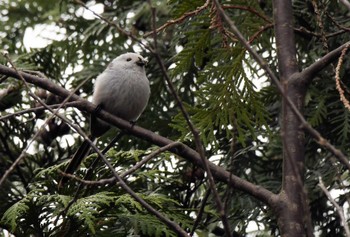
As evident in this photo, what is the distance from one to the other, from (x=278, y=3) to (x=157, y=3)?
3.05 meters

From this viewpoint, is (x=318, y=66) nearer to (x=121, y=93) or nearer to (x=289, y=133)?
(x=289, y=133)

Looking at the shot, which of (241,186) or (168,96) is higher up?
(168,96)

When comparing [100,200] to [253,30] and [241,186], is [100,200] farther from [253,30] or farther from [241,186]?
[253,30]

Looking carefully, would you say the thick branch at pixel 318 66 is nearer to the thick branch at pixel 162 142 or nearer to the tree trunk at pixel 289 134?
the tree trunk at pixel 289 134

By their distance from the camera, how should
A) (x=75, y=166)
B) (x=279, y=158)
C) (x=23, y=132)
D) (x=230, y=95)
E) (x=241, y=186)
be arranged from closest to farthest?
(x=241, y=186) → (x=230, y=95) → (x=75, y=166) → (x=23, y=132) → (x=279, y=158)

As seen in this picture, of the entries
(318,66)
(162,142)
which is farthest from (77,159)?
(318,66)

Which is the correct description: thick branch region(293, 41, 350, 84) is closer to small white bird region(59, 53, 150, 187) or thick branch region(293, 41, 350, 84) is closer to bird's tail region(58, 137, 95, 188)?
bird's tail region(58, 137, 95, 188)

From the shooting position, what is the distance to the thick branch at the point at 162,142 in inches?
116

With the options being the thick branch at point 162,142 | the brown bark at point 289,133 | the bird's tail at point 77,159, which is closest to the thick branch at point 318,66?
the brown bark at point 289,133

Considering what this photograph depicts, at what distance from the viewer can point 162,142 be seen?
3.13 m

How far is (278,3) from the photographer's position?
335 cm

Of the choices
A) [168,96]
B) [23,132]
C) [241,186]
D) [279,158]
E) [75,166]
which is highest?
[168,96]

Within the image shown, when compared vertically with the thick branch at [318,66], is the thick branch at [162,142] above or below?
below

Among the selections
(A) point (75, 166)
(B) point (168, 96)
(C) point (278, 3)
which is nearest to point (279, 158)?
(B) point (168, 96)
